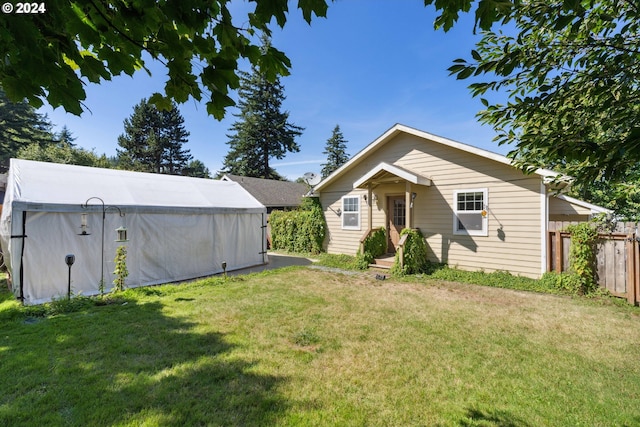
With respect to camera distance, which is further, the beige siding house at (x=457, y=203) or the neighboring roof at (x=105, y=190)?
the beige siding house at (x=457, y=203)

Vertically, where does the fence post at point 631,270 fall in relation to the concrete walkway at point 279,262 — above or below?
above

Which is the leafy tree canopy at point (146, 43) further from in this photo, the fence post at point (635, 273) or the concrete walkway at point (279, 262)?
the concrete walkway at point (279, 262)

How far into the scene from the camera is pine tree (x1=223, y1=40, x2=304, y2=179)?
30.9 metres

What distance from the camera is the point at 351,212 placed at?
11.4 metres

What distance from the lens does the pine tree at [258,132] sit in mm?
30938

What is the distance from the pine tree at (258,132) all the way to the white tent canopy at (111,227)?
2214cm

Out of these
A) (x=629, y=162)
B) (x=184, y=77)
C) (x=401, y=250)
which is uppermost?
(x=184, y=77)

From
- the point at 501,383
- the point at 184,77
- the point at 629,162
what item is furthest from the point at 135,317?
the point at 629,162

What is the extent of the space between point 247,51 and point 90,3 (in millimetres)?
787

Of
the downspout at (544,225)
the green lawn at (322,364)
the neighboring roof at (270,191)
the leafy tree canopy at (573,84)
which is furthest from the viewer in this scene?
the neighboring roof at (270,191)

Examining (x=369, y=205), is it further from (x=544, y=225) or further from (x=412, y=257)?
(x=544, y=225)

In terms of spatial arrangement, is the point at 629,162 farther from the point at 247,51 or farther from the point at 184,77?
the point at 184,77

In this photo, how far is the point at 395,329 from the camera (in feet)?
14.6

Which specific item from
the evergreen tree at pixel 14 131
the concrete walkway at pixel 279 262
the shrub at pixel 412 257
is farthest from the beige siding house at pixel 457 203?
the evergreen tree at pixel 14 131
